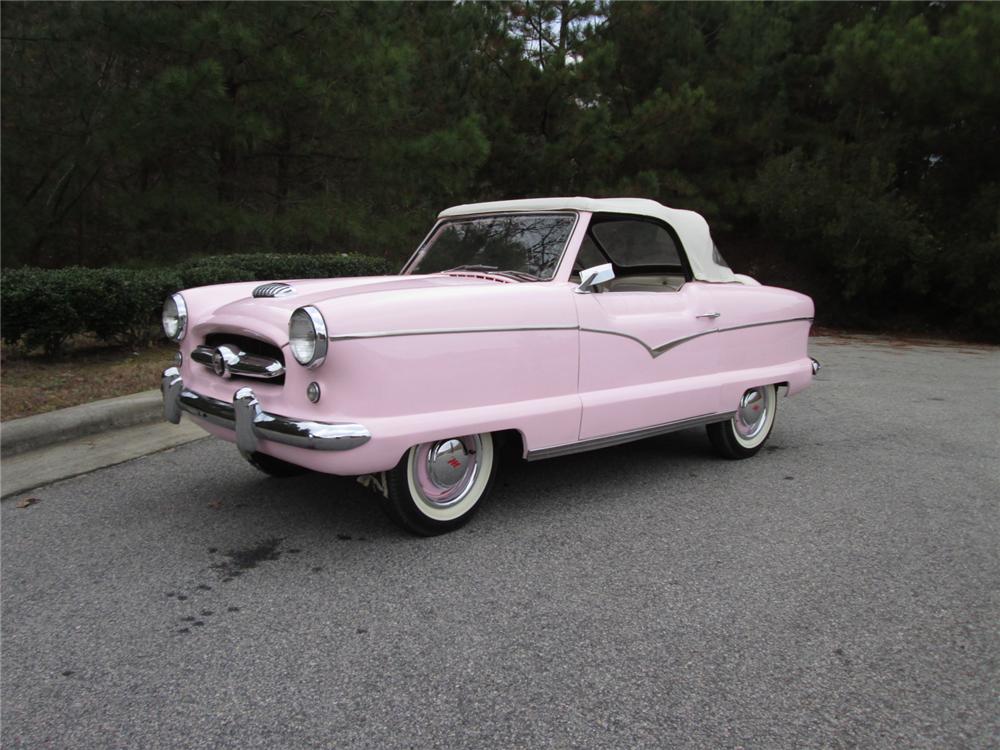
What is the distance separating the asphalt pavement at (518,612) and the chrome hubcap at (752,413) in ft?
1.22

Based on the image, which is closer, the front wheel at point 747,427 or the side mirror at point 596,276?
the side mirror at point 596,276

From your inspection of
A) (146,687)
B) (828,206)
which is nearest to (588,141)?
(828,206)

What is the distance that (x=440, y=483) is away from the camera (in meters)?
3.58

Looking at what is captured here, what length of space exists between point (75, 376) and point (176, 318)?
351 centimetres

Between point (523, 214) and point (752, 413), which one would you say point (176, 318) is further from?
point (752, 413)

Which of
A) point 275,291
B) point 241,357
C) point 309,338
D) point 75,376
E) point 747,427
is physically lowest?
point 75,376

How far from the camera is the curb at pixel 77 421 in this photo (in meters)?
4.97

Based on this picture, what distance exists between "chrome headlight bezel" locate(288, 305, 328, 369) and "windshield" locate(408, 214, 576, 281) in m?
1.31

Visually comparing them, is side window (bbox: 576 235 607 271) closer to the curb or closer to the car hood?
the car hood

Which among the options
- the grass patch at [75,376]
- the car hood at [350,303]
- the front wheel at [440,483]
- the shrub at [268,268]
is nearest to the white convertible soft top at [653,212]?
the car hood at [350,303]

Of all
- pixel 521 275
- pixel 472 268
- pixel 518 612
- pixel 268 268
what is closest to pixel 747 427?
pixel 521 275

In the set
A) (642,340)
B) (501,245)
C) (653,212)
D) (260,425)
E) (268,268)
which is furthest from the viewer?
(268,268)

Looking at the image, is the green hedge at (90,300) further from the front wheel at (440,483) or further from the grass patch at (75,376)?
the front wheel at (440,483)

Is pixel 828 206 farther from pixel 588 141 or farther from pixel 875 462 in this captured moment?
pixel 875 462
